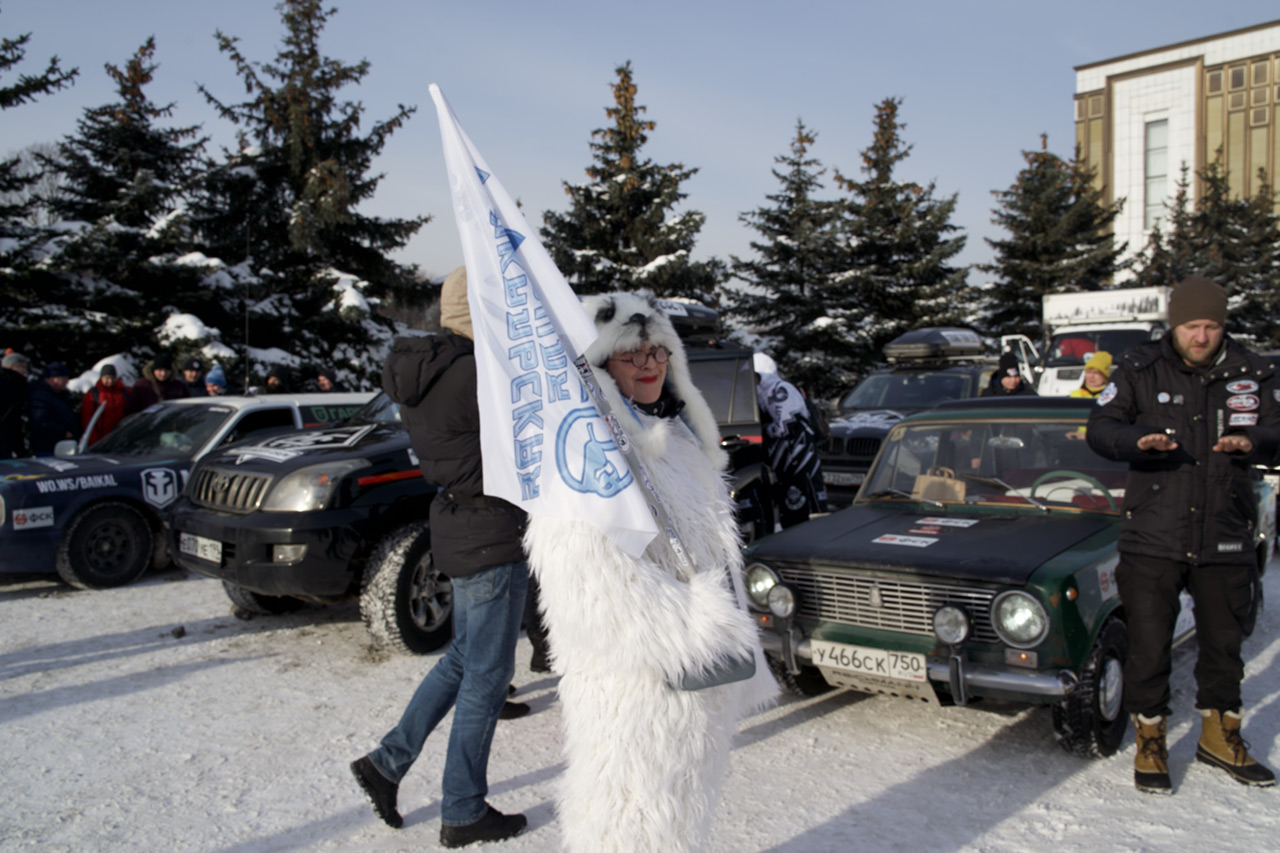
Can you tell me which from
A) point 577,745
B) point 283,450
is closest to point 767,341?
point 283,450

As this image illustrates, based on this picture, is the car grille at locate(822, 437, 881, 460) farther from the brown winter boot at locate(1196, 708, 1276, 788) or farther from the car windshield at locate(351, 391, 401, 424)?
the brown winter boot at locate(1196, 708, 1276, 788)

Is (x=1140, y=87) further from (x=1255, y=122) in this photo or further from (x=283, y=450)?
(x=283, y=450)

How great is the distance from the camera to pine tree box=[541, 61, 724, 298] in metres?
22.2

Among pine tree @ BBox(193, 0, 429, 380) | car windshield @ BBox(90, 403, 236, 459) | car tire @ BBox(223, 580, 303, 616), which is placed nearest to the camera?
car tire @ BBox(223, 580, 303, 616)

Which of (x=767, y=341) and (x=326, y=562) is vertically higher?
(x=767, y=341)

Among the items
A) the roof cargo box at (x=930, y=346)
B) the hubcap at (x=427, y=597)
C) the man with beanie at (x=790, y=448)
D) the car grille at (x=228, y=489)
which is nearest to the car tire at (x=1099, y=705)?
the hubcap at (x=427, y=597)

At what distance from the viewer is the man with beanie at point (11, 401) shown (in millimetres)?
9203

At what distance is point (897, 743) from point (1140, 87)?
5583cm

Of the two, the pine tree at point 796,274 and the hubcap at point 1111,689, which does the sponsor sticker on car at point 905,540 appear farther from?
the pine tree at point 796,274

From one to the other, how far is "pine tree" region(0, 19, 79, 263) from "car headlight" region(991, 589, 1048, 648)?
16330 mm

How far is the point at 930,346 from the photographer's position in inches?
509

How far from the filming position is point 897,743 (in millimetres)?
4258

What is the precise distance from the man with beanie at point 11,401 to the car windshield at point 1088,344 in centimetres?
1407

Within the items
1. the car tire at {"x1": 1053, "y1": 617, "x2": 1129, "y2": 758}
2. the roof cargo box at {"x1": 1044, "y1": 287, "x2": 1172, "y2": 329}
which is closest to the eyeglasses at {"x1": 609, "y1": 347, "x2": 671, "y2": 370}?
the car tire at {"x1": 1053, "y1": 617, "x2": 1129, "y2": 758}
